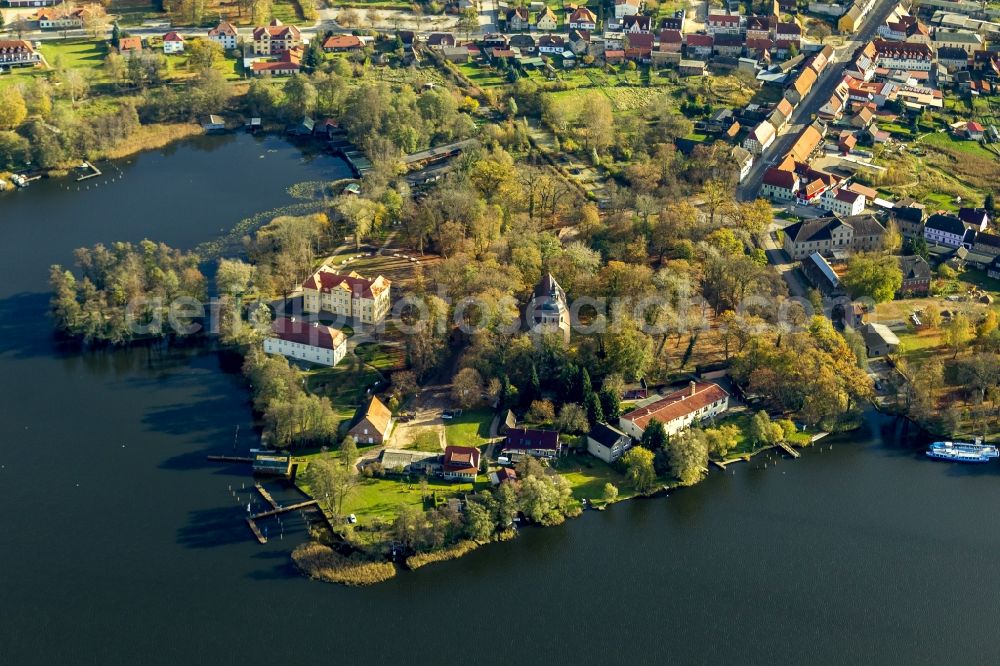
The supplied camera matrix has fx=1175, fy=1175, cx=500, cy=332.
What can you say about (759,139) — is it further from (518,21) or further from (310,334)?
(310,334)

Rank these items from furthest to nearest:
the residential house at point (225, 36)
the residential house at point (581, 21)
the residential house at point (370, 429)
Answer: the residential house at point (581, 21)
the residential house at point (225, 36)
the residential house at point (370, 429)

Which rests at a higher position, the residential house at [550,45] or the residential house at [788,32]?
the residential house at [788,32]

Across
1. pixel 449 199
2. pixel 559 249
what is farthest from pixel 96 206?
pixel 559 249

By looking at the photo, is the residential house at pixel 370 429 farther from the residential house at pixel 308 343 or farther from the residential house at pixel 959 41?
the residential house at pixel 959 41

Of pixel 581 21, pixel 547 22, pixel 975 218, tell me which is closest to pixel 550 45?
pixel 581 21

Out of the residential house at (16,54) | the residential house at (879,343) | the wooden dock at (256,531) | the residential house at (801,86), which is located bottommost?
the wooden dock at (256,531)

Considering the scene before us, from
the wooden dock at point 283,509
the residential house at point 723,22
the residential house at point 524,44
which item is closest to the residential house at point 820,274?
the wooden dock at point 283,509

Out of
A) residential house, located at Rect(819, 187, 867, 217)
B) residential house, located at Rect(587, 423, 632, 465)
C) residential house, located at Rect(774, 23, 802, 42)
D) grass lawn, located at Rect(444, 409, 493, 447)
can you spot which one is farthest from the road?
grass lawn, located at Rect(444, 409, 493, 447)
